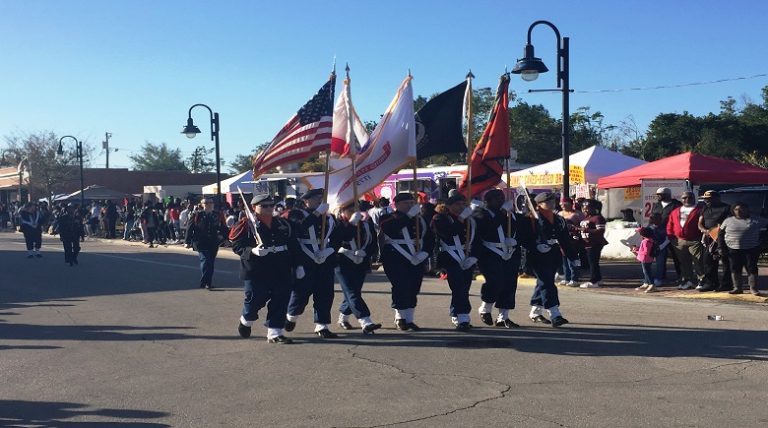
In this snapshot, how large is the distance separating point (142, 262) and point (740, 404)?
755 inches

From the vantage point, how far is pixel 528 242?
10.2 meters

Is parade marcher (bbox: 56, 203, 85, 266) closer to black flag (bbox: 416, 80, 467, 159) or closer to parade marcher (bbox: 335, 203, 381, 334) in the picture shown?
black flag (bbox: 416, 80, 467, 159)

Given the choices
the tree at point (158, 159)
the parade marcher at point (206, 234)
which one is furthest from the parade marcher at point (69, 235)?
the tree at point (158, 159)

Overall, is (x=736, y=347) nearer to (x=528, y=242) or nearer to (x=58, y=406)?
(x=528, y=242)

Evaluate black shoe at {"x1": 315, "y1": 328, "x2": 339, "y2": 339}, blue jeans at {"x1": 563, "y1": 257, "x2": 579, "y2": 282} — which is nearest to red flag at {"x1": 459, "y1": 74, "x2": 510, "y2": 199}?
black shoe at {"x1": 315, "y1": 328, "x2": 339, "y2": 339}

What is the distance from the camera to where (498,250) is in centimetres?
1008

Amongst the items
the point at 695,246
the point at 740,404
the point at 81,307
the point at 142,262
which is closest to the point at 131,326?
the point at 81,307

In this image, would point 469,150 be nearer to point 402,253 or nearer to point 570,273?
point 402,253

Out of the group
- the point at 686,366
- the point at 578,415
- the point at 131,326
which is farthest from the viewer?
the point at 131,326

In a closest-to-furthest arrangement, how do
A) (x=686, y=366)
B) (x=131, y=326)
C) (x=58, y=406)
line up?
1. (x=58, y=406)
2. (x=686, y=366)
3. (x=131, y=326)

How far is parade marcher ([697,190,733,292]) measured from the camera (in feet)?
43.2

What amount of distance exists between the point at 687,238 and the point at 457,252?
5.49m

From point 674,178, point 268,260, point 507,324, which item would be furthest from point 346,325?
point 674,178

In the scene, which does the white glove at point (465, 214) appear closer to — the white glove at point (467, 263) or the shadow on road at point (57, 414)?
the white glove at point (467, 263)
